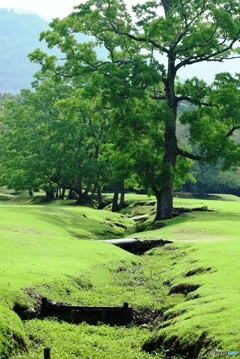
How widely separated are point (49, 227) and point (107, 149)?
1801 centimetres

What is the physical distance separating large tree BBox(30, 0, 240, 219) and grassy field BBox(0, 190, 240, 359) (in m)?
11.7

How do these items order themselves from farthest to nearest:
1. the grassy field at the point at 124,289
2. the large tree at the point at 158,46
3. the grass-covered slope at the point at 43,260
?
1. the large tree at the point at 158,46
2. the grass-covered slope at the point at 43,260
3. the grassy field at the point at 124,289

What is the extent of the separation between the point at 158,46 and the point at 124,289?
29743mm

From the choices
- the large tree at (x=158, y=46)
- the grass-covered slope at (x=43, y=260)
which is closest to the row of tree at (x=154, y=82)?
the large tree at (x=158, y=46)

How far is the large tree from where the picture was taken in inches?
1781

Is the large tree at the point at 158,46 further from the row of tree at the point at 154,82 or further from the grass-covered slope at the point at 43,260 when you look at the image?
the grass-covered slope at the point at 43,260

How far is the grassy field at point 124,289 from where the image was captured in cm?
1402

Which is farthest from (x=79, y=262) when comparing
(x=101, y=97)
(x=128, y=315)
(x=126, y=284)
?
(x=101, y=97)

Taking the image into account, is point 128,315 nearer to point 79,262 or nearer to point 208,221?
point 79,262

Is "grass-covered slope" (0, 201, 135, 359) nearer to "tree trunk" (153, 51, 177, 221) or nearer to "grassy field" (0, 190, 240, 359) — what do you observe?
"grassy field" (0, 190, 240, 359)

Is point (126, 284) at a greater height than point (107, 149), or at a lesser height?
lesser

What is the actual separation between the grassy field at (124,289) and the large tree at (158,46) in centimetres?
1166

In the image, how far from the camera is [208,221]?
42906mm

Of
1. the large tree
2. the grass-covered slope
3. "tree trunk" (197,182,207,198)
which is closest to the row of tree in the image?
the large tree
